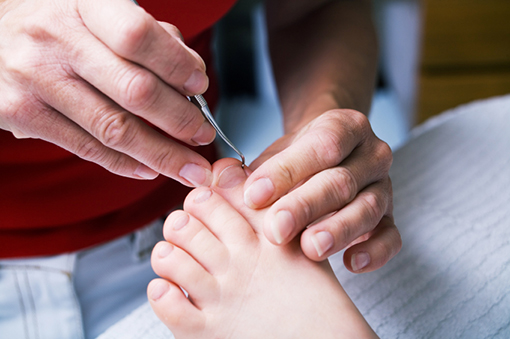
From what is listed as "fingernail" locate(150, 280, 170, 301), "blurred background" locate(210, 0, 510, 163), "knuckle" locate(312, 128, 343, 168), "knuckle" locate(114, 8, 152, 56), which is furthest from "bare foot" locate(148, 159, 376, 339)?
"blurred background" locate(210, 0, 510, 163)

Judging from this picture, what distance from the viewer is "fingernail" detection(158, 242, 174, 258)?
50cm

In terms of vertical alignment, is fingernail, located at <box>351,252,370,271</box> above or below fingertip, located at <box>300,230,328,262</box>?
below

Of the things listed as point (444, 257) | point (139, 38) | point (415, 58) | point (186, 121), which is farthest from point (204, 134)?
point (415, 58)

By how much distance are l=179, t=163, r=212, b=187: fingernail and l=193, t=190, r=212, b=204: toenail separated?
1 cm

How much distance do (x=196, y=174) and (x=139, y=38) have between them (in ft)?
0.66

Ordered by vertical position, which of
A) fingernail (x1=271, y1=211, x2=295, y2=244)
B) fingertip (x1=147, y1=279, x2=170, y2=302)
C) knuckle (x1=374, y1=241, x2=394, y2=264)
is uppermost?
fingernail (x1=271, y1=211, x2=295, y2=244)

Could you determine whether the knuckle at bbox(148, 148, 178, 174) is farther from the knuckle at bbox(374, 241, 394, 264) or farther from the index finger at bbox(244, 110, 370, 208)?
the knuckle at bbox(374, 241, 394, 264)

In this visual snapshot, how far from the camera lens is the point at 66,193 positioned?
0.65 meters

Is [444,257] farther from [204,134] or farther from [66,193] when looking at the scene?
[66,193]

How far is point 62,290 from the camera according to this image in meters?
0.62

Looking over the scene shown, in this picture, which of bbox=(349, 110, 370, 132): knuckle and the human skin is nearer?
the human skin

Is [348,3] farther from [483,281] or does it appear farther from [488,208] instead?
[483,281]

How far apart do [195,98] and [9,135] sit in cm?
30

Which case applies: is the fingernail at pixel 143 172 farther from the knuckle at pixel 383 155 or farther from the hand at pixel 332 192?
the knuckle at pixel 383 155
